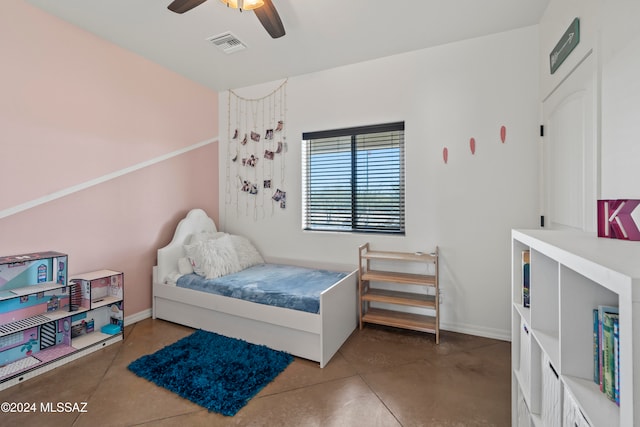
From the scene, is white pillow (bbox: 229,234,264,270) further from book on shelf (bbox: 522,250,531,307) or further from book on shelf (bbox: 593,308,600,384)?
book on shelf (bbox: 593,308,600,384)

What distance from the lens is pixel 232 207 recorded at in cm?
372

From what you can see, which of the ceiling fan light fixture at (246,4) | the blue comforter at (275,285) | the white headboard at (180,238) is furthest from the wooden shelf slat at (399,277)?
the ceiling fan light fixture at (246,4)

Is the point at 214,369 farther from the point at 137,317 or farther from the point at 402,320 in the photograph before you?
the point at 402,320

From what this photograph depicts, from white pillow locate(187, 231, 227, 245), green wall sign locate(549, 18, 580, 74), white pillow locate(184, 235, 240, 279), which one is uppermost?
green wall sign locate(549, 18, 580, 74)

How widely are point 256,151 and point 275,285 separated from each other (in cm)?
179

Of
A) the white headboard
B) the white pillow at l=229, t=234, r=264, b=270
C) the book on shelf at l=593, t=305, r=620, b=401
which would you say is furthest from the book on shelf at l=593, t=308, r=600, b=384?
the white headboard

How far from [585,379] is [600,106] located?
124 cm

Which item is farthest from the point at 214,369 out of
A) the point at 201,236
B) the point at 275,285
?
the point at 201,236

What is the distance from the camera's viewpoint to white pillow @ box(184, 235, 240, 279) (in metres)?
2.78

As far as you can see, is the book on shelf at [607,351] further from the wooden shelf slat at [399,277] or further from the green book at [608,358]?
the wooden shelf slat at [399,277]

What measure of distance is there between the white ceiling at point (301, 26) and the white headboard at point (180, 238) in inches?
66.1

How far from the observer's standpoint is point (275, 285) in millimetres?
2518

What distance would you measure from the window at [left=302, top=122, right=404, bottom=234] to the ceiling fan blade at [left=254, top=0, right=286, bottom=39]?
1.25 meters

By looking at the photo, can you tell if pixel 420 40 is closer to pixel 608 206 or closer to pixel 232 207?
pixel 608 206
